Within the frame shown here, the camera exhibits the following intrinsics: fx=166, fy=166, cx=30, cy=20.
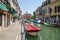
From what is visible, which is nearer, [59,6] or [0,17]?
[0,17]

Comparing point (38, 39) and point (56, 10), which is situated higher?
point (56, 10)

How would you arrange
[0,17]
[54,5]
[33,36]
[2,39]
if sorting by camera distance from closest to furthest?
[2,39]
[33,36]
[0,17]
[54,5]

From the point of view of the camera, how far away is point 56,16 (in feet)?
185

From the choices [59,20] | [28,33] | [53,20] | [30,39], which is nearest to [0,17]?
[28,33]

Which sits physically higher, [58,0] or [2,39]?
[58,0]

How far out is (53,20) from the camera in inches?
2352

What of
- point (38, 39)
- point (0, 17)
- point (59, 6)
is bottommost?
point (38, 39)

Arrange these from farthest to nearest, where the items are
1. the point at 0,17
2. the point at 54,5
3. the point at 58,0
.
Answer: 1. the point at 54,5
2. the point at 58,0
3. the point at 0,17

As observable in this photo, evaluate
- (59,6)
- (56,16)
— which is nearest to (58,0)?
(59,6)

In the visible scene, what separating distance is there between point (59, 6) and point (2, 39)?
4121 cm

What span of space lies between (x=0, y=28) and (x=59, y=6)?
108ft

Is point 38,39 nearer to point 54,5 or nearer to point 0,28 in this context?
point 0,28

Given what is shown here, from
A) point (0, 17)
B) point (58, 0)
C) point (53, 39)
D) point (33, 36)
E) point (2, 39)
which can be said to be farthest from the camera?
point (58, 0)

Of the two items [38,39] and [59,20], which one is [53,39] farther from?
[59,20]
